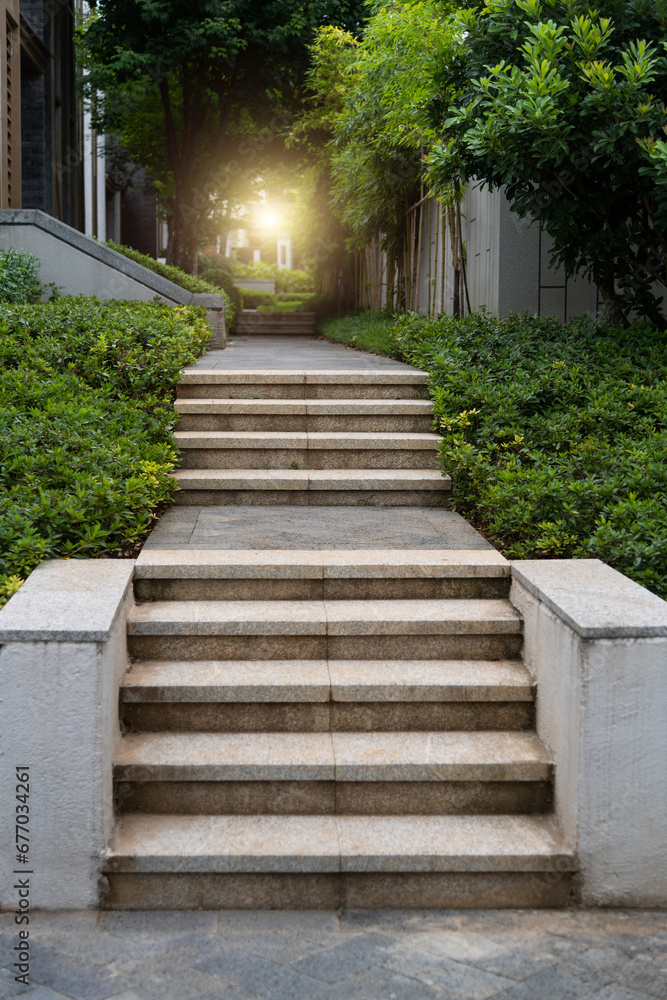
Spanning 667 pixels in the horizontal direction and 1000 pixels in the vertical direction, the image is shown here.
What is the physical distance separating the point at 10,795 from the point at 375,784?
4.21ft

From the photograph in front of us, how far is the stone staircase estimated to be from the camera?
9.64ft

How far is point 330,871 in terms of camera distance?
292cm

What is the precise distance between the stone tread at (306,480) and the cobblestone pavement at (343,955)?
2756 mm

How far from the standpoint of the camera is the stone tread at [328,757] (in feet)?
10.3

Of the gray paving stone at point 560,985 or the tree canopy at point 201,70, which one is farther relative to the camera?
the tree canopy at point 201,70

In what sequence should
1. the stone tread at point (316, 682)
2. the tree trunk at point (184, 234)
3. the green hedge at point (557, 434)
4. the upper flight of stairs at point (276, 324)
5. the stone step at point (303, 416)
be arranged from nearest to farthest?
the stone tread at point (316, 682) < the green hedge at point (557, 434) < the stone step at point (303, 416) < the tree trunk at point (184, 234) < the upper flight of stairs at point (276, 324)

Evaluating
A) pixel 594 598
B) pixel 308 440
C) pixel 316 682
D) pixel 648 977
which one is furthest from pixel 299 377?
pixel 648 977

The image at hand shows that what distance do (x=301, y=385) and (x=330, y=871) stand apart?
410 cm

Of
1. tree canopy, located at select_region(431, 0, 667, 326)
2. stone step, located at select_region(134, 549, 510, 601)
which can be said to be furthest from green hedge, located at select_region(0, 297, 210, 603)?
tree canopy, located at select_region(431, 0, 667, 326)

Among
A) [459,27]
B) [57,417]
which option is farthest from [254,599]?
[459,27]

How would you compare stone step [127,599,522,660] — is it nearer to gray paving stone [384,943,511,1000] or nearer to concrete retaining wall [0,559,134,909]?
concrete retaining wall [0,559,134,909]

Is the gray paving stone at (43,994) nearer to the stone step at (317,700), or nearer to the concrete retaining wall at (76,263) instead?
the stone step at (317,700)

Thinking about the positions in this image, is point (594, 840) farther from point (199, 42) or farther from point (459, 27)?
point (199, 42)

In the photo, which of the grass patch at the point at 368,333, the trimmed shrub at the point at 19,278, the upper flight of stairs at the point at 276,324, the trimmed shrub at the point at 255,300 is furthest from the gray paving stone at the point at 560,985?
the trimmed shrub at the point at 255,300
